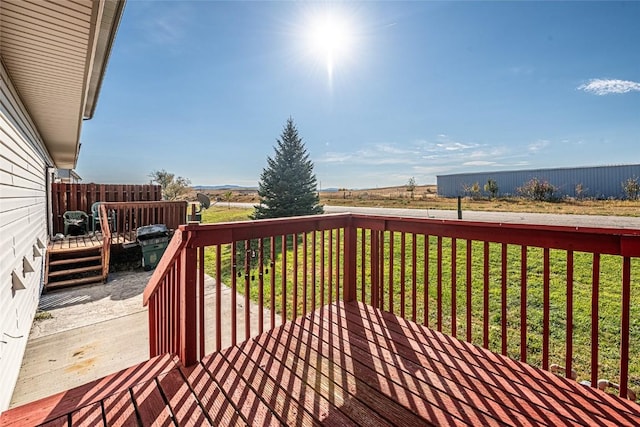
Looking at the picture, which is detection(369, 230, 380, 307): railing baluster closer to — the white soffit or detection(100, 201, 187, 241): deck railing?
the white soffit

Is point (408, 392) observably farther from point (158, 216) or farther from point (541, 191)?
point (541, 191)

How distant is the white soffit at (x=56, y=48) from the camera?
1.87 meters

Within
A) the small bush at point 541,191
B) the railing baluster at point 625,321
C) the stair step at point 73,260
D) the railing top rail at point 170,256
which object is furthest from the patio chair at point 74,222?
the small bush at point 541,191

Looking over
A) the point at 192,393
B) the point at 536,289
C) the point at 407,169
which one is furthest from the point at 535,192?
the point at 192,393

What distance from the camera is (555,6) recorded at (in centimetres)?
661

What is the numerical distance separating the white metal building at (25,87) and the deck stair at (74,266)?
5.79 feet

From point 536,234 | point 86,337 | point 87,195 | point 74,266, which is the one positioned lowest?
point 86,337

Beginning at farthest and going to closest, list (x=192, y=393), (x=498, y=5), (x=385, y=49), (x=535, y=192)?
1. (x=535, y=192)
2. (x=385, y=49)
3. (x=498, y=5)
4. (x=192, y=393)

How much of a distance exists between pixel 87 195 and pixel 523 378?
36.1 feet

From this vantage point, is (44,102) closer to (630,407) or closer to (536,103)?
(630,407)

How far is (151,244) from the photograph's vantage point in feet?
22.0

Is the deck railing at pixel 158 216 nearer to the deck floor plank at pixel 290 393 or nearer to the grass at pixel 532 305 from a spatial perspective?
the grass at pixel 532 305

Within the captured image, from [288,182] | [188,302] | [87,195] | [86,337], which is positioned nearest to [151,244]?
[86,337]

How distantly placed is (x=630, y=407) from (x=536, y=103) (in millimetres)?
14878
